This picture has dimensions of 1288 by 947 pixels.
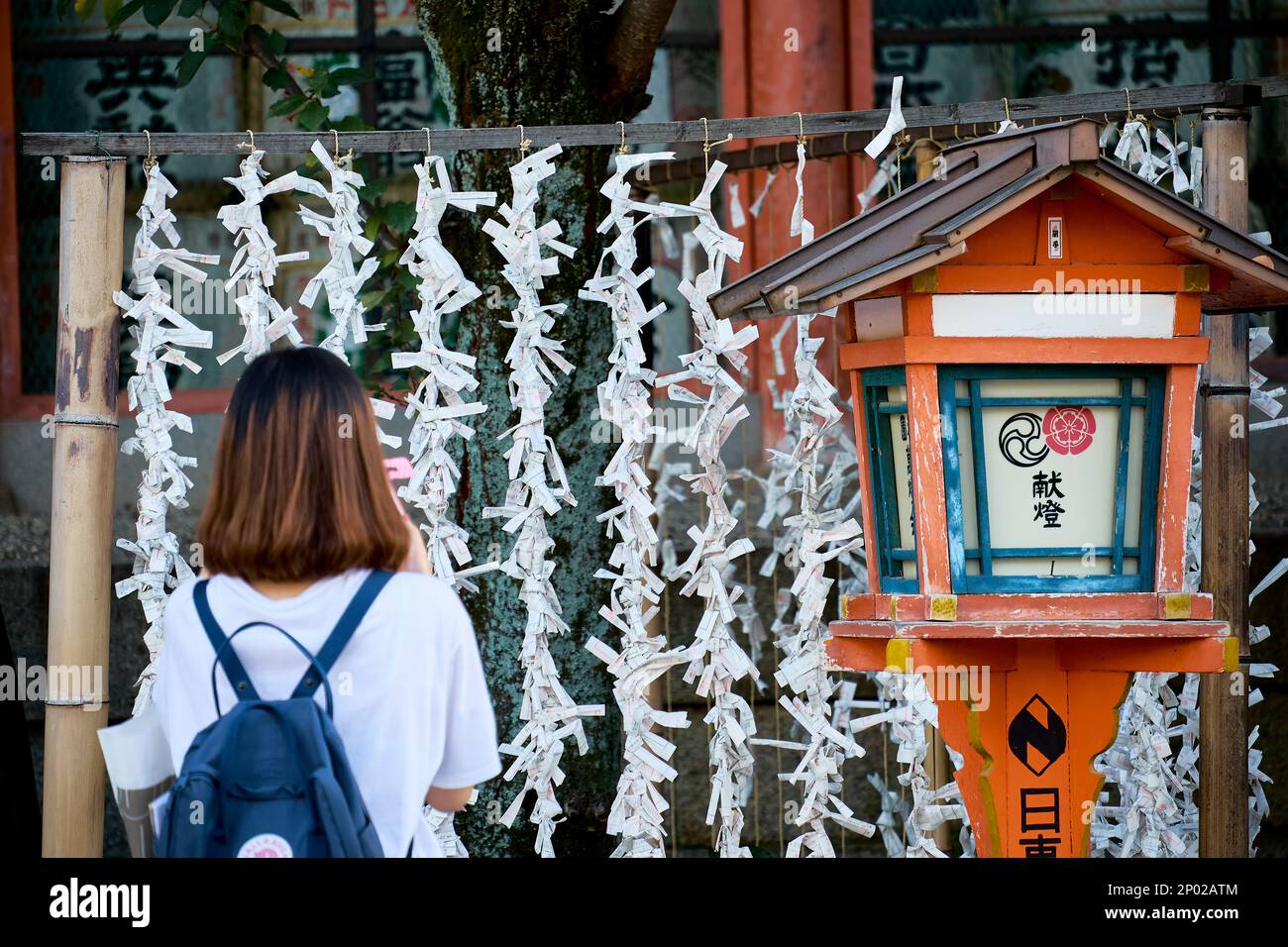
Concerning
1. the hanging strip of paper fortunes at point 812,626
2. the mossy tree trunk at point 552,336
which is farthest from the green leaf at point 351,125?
the hanging strip of paper fortunes at point 812,626

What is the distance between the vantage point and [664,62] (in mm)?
5746

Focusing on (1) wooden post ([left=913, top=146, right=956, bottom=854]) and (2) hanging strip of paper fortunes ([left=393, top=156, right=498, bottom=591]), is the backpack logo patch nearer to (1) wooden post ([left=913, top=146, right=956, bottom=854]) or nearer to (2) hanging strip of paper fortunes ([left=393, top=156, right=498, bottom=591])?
(2) hanging strip of paper fortunes ([left=393, top=156, right=498, bottom=591])

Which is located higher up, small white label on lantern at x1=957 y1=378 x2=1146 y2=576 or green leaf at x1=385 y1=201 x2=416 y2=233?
green leaf at x1=385 y1=201 x2=416 y2=233

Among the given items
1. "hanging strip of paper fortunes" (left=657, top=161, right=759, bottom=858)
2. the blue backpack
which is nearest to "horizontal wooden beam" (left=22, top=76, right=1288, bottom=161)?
"hanging strip of paper fortunes" (left=657, top=161, right=759, bottom=858)

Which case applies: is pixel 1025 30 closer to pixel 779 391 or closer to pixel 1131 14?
pixel 1131 14

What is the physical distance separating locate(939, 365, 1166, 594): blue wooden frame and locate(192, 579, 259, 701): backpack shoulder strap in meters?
1.31

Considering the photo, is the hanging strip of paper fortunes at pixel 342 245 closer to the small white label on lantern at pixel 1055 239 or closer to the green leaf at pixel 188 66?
the green leaf at pixel 188 66

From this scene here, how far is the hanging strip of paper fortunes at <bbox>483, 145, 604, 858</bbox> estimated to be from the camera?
11.4 feet

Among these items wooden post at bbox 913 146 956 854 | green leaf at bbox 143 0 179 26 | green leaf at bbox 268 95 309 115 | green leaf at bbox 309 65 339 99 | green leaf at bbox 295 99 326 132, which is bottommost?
wooden post at bbox 913 146 956 854

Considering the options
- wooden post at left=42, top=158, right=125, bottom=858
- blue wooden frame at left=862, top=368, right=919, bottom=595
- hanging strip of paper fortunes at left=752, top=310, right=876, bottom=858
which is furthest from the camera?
hanging strip of paper fortunes at left=752, top=310, right=876, bottom=858

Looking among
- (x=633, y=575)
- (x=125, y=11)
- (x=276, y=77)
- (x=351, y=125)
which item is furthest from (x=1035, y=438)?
(x=125, y=11)

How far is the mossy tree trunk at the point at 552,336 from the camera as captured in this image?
3.99m

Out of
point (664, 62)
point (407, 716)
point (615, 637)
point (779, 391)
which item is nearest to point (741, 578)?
point (779, 391)
